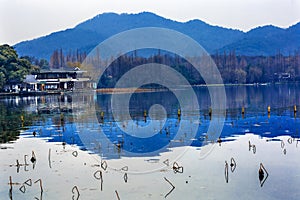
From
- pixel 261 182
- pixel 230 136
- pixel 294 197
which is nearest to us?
pixel 294 197

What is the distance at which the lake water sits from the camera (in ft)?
38.9

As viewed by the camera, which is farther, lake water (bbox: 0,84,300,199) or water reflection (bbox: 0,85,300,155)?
water reflection (bbox: 0,85,300,155)

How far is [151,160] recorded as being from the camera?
15461 mm

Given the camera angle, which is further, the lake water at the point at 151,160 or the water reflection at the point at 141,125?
the water reflection at the point at 141,125

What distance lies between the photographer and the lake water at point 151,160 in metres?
11.9

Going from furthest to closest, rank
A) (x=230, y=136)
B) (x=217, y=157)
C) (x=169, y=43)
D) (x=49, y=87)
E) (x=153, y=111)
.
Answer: (x=169, y=43) → (x=49, y=87) → (x=153, y=111) → (x=230, y=136) → (x=217, y=157)

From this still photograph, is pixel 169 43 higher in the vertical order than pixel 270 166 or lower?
higher

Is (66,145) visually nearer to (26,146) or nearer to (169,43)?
(26,146)

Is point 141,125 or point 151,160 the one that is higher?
point 141,125

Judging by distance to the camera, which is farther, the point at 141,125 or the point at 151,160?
the point at 141,125

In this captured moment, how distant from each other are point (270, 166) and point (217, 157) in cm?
223

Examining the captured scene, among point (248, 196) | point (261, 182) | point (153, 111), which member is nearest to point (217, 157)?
point (261, 182)

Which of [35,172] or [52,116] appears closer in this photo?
[35,172]

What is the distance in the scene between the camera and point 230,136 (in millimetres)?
20391
